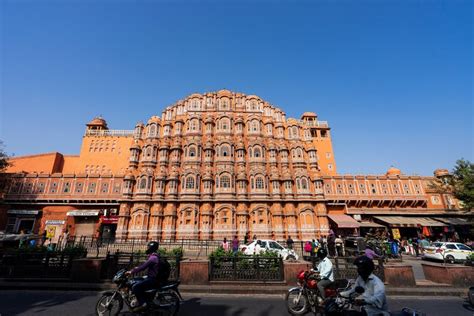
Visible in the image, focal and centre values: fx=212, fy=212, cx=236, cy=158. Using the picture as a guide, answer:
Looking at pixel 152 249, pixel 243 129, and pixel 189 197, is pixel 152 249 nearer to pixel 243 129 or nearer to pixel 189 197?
pixel 189 197

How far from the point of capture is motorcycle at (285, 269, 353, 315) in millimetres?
5741

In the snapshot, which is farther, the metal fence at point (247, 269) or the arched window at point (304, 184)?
the arched window at point (304, 184)

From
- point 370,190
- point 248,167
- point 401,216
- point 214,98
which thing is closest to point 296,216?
point 248,167

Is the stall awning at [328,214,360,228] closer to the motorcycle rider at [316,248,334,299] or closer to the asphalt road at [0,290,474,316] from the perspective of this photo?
the asphalt road at [0,290,474,316]

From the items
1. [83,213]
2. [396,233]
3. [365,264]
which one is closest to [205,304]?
[365,264]

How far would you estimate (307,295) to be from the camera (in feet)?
19.6

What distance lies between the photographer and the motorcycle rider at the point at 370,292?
134 inches

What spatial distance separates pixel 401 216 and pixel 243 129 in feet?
78.8

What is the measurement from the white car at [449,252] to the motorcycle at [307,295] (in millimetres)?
16318

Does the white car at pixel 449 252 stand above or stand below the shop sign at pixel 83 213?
below

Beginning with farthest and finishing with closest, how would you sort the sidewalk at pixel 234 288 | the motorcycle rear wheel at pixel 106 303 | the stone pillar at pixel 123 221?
the stone pillar at pixel 123 221 < the sidewalk at pixel 234 288 < the motorcycle rear wheel at pixel 106 303

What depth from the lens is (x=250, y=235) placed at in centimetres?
2600

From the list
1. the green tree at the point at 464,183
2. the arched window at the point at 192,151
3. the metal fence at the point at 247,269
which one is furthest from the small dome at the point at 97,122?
the green tree at the point at 464,183

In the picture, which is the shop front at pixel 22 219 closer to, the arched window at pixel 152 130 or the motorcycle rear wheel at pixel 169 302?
the arched window at pixel 152 130
